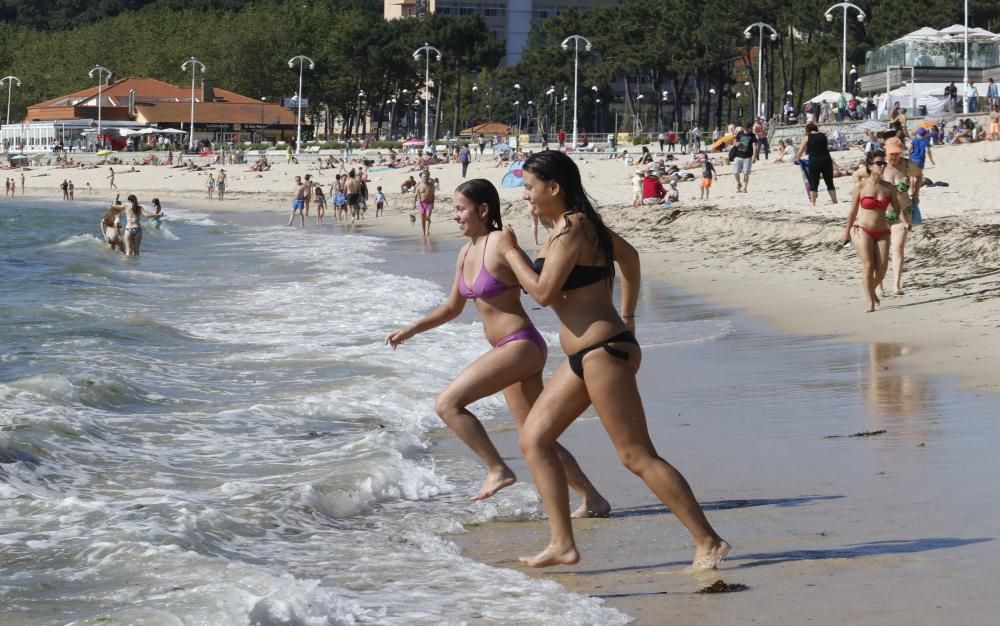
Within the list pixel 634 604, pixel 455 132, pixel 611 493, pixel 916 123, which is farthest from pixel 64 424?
pixel 455 132

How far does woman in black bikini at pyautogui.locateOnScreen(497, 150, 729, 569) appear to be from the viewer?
461 cm

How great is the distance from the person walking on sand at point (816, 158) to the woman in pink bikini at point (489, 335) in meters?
15.7

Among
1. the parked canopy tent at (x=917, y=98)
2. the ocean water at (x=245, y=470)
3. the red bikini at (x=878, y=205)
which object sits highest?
the parked canopy tent at (x=917, y=98)

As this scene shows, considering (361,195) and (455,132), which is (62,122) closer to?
(455,132)

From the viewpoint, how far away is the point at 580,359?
4.62m

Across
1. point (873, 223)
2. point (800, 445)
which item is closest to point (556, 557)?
point (800, 445)

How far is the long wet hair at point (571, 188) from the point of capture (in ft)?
15.5

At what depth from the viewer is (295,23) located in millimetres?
109000

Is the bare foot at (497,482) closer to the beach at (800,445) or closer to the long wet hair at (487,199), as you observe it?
the beach at (800,445)

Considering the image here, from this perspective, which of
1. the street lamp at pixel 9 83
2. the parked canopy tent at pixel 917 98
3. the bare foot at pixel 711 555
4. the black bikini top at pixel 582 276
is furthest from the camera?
the street lamp at pixel 9 83

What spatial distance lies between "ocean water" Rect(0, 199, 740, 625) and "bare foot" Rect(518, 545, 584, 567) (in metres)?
0.08

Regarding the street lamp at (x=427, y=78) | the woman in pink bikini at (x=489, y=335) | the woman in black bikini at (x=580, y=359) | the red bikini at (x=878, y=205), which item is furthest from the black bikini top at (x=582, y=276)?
the street lamp at (x=427, y=78)

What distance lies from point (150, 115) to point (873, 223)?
9451 centimetres

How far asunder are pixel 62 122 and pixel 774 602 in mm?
102036
